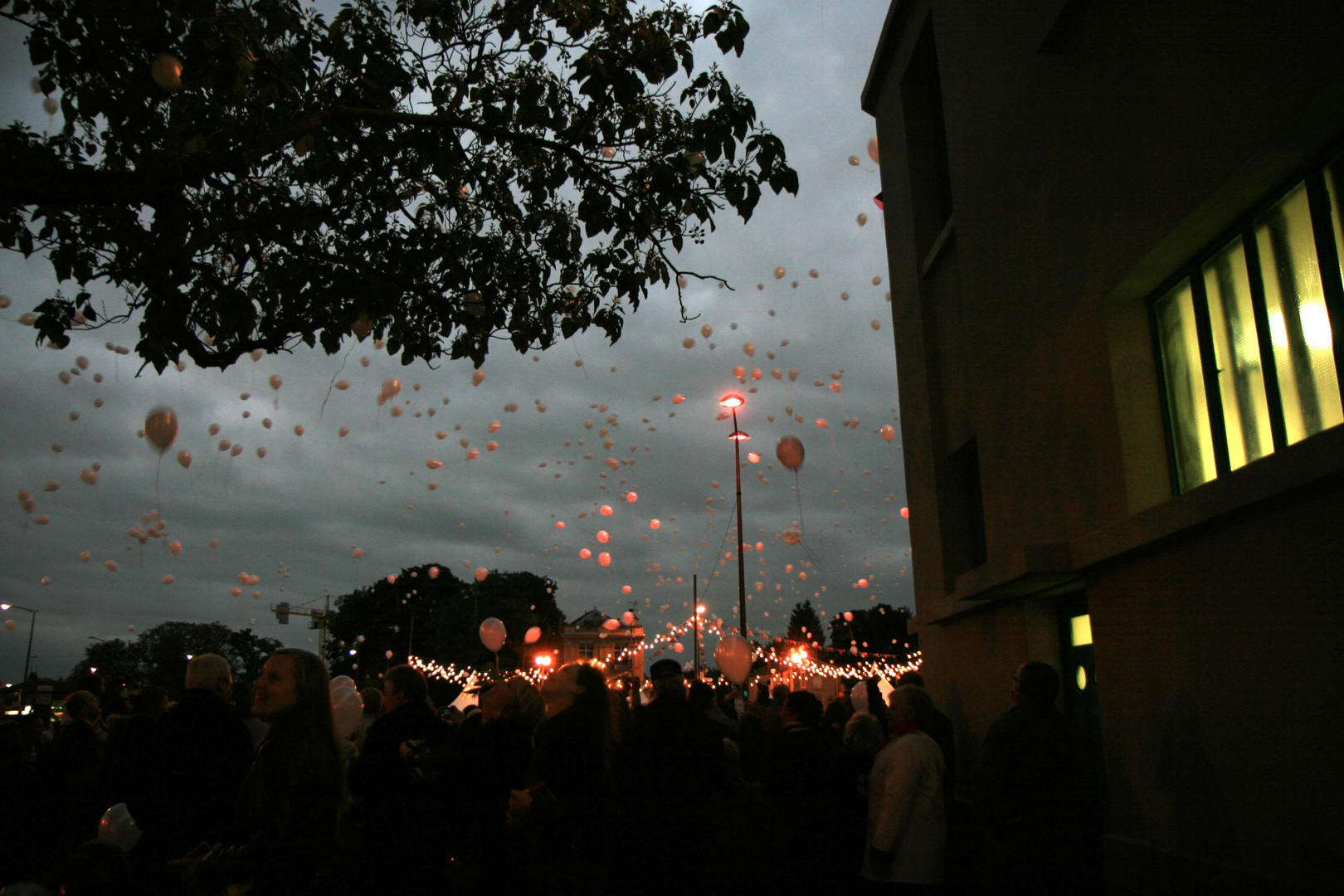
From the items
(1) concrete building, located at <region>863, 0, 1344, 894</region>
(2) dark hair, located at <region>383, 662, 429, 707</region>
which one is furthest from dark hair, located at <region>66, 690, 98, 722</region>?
(1) concrete building, located at <region>863, 0, 1344, 894</region>

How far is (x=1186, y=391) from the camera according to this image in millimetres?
5766

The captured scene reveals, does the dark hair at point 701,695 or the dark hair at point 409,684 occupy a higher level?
the dark hair at point 409,684

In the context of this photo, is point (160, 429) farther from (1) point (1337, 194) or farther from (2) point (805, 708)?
(1) point (1337, 194)

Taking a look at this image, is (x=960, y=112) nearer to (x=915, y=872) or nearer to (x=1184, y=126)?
(x=1184, y=126)

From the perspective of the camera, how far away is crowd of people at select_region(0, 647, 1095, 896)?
3.23 m

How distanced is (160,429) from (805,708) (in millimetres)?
6206

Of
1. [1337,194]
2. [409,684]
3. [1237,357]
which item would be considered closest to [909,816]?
[409,684]

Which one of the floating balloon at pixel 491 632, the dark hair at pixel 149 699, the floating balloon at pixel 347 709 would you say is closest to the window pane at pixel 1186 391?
the floating balloon at pixel 347 709

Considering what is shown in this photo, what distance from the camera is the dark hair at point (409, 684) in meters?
4.91

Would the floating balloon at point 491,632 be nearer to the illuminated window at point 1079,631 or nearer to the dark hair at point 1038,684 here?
the illuminated window at point 1079,631

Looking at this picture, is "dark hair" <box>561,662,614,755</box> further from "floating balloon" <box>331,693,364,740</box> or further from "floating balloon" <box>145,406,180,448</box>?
"floating balloon" <box>145,406,180,448</box>

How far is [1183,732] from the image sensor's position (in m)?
5.09

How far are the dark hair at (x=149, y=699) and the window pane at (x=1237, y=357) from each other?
298 inches

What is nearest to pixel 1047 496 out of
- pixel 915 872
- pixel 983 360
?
pixel 983 360
